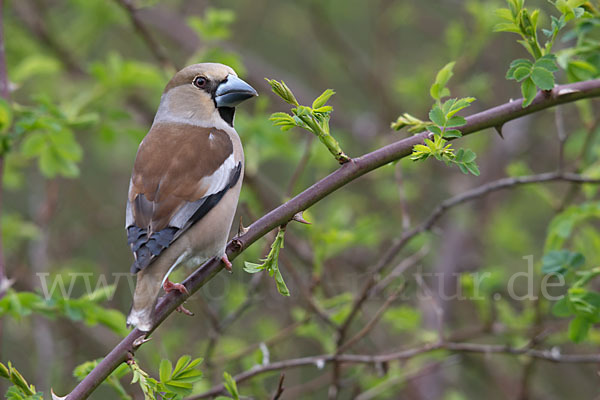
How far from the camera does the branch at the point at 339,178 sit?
260 centimetres

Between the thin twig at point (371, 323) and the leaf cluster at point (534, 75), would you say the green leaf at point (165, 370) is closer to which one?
the thin twig at point (371, 323)

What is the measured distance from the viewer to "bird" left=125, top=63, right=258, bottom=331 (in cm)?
335

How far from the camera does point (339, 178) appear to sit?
2.61 m

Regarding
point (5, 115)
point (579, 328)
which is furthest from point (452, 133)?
point (5, 115)

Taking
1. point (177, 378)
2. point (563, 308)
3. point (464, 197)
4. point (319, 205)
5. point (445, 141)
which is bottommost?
point (319, 205)

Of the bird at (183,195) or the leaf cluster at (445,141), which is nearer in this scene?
the leaf cluster at (445,141)

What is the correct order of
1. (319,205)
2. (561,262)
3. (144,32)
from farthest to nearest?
(319,205) → (144,32) → (561,262)

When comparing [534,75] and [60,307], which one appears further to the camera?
[60,307]

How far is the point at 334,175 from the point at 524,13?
97cm

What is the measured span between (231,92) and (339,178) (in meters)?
1.61

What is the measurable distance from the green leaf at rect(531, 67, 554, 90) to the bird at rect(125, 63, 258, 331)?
1464 millimetres

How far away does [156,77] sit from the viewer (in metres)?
4.73

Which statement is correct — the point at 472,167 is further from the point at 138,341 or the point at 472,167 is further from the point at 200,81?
the point at 200,81

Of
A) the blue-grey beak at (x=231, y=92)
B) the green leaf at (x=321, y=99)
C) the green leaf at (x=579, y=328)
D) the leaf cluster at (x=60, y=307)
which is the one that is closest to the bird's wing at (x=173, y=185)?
the blue-grey beak at (x=231, y=92)
